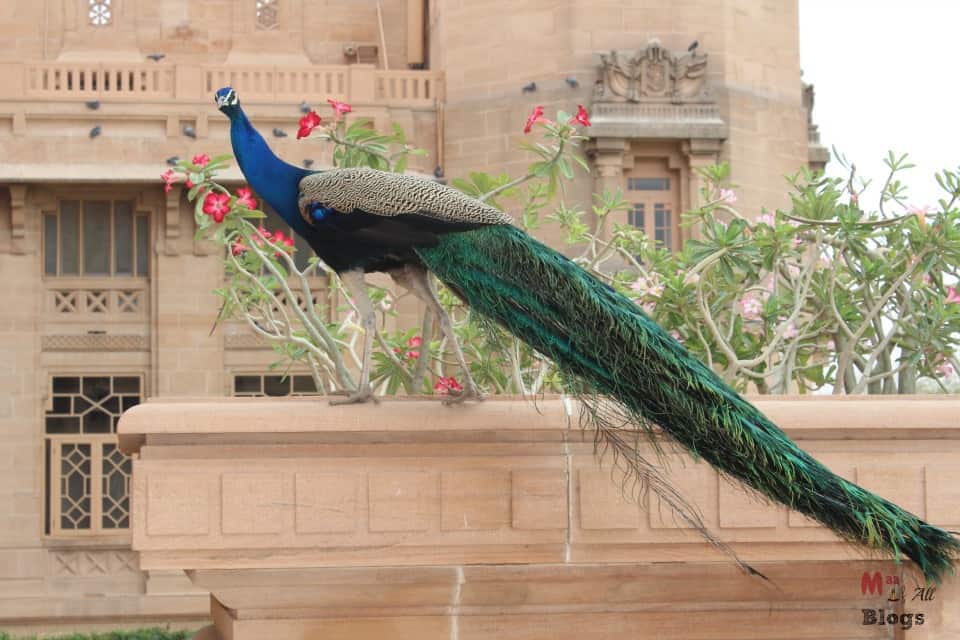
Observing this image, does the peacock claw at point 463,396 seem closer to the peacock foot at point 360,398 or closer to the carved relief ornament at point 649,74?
the peacock foot at point 360,398

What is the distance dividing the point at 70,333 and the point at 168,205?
6.31 ft

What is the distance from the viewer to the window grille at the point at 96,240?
19.0 m

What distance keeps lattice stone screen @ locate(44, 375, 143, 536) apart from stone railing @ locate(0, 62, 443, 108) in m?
3.32

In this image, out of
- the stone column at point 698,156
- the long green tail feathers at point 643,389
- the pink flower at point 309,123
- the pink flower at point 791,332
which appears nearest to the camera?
the long green tail feathers at point 643,389

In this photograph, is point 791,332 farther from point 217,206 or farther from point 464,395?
point 464,395

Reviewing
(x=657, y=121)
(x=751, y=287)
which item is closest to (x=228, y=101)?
(x=751, y=287)

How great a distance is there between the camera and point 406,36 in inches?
817

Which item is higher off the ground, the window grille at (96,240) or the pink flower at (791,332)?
the window grille at (96,240)

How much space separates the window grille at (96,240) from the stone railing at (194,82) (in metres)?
1.38

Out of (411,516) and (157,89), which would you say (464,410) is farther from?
(157,89)

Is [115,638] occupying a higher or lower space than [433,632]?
lower

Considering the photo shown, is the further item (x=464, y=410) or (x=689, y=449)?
(x=464, y=410)

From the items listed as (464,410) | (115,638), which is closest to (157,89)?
(115,638)

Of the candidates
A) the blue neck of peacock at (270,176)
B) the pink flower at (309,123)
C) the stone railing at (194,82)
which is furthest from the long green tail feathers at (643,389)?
the stone railing at (194,82)
